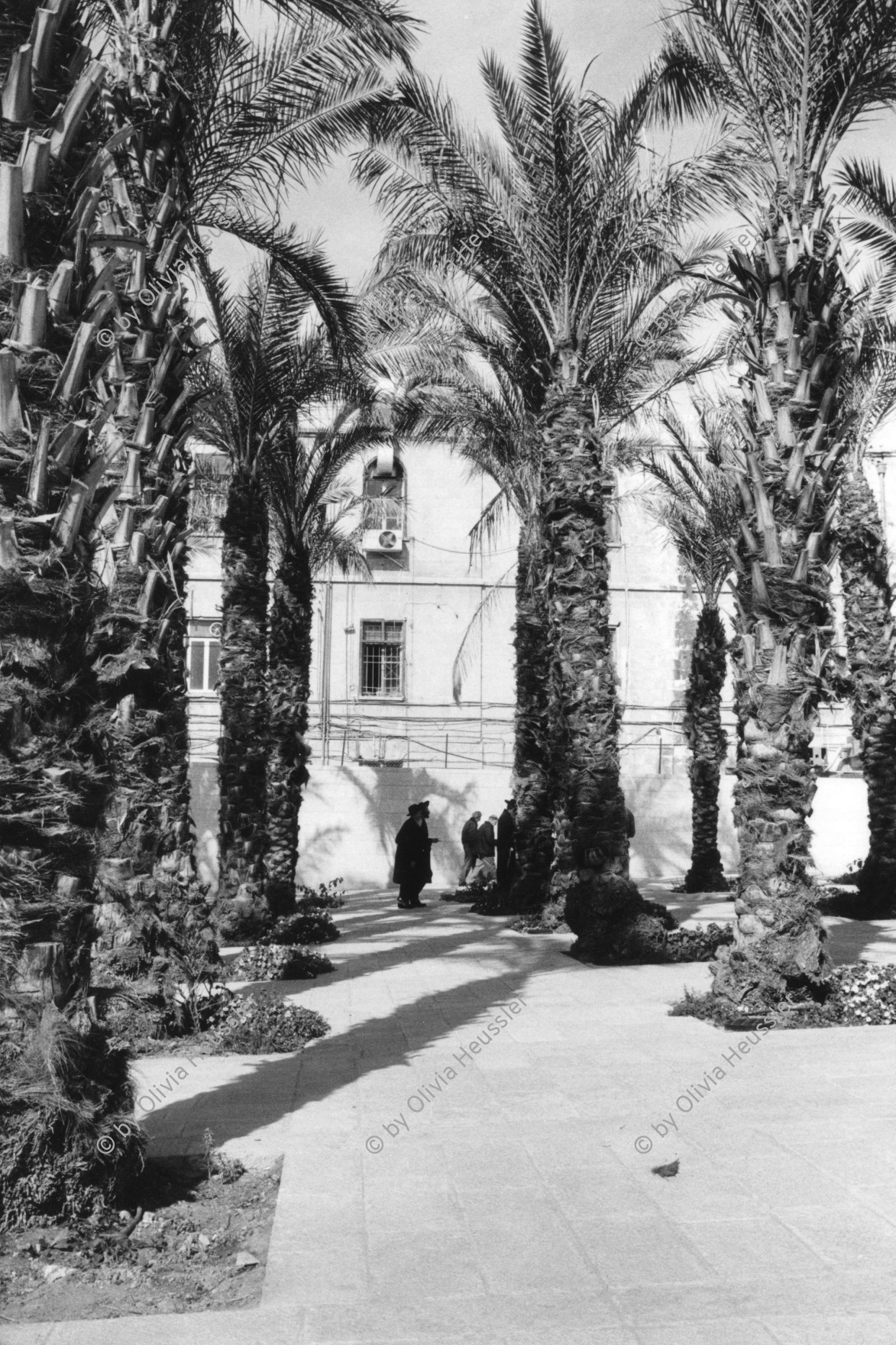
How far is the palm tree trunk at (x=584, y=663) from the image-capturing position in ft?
38.6

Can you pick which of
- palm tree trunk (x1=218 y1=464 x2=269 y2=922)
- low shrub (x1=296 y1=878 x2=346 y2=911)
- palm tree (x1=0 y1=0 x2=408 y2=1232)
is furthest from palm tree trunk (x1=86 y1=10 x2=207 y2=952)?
low shrub (x1=296 y1=878 x2=346 y2=911)

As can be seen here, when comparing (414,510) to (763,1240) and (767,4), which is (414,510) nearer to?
(767,4)

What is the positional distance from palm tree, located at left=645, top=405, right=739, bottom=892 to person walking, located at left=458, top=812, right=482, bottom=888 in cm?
354

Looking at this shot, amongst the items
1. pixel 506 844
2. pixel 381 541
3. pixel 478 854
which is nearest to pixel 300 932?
pixel 506 844

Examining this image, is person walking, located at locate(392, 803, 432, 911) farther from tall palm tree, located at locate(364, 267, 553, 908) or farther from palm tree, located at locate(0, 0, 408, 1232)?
palm tree, located at locate(0, 0, 408, 1232)

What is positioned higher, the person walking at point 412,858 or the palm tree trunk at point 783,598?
the palm tree trunk at point 783,598

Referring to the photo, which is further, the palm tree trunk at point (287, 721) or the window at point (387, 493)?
the window at point (387, 493)

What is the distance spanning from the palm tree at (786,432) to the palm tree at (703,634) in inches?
362

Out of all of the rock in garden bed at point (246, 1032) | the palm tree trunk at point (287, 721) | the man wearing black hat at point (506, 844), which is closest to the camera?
the rock in garden bed at point (246, 1032)

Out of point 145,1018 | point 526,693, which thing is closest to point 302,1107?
point 145,1018

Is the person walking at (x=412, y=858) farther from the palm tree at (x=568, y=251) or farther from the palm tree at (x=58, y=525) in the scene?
the palm tree at (x=58, y=525)

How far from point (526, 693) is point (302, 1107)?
417 inches

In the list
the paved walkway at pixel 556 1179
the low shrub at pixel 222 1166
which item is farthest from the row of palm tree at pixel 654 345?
the low shrub at pixel 222 1166

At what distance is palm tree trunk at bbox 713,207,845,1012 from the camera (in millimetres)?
8633
